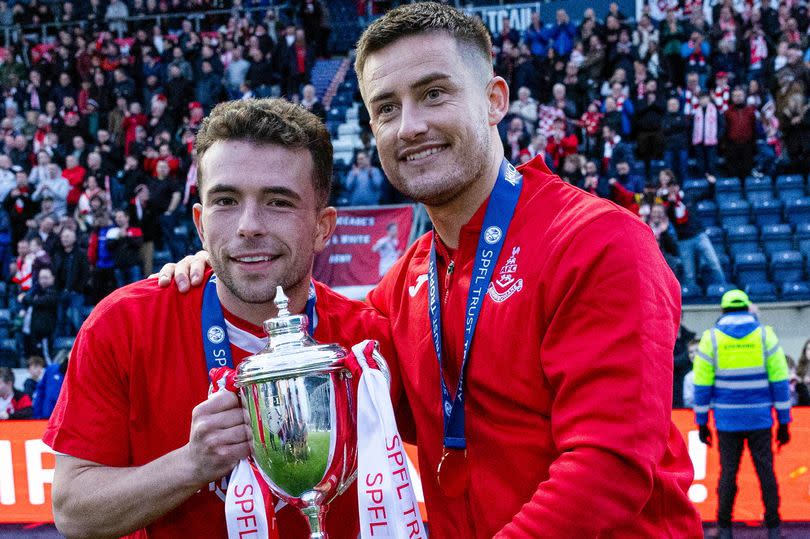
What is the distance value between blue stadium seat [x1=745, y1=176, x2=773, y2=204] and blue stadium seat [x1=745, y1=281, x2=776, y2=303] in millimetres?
1561

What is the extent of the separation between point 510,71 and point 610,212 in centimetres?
1334

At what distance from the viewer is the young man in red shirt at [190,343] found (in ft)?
7.48

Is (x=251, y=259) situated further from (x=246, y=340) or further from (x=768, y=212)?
(x=768, y=212)

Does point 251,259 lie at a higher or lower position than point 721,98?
lower

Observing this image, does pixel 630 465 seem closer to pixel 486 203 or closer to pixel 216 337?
pixel 486 203

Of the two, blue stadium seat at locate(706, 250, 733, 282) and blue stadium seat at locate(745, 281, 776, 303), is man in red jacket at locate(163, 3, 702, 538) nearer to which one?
blue stadium seat at locate(745, 281, 776, 303)

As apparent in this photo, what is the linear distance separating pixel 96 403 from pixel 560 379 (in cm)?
113

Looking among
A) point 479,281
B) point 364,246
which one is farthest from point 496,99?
point 364,246

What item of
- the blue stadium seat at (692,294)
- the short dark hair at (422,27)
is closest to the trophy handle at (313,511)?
the short dark hair at (422,27)

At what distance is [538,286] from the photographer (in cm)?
221

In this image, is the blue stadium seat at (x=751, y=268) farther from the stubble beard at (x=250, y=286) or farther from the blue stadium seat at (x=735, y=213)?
the stubble beard at (x=250, y=286)

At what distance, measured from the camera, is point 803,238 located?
39.0 feet

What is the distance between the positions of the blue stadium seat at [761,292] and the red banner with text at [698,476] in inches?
175

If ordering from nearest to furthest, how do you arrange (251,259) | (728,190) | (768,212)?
(251,259), (768,212), (728,190)
